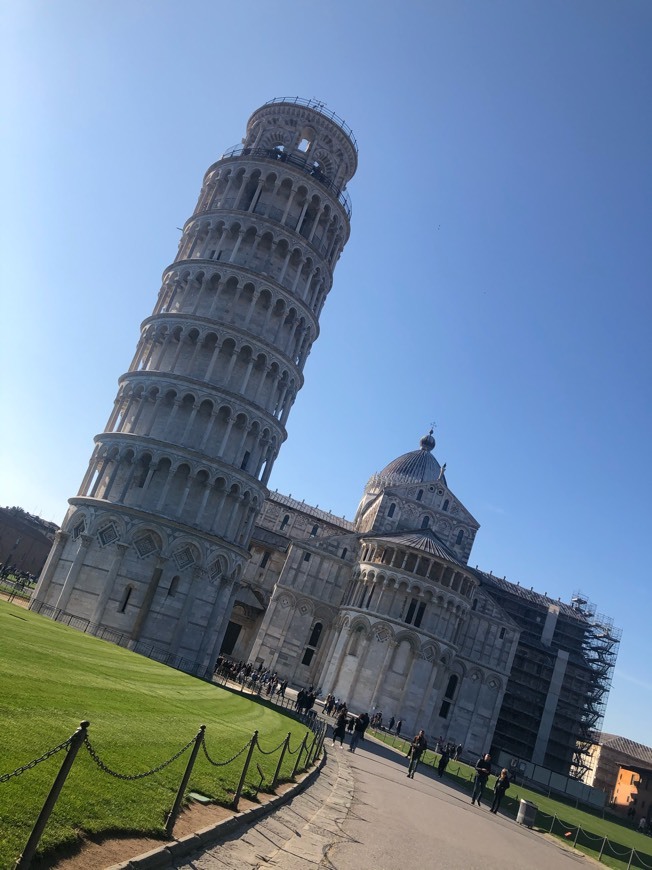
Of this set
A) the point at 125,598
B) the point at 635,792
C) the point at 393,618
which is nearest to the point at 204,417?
the point at 125,598

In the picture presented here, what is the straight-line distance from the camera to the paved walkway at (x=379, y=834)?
35.6 feet

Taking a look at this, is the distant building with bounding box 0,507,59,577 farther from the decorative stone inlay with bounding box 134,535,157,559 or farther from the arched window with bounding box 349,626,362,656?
the decorative stone inlay with bounding box 134,535,157,559

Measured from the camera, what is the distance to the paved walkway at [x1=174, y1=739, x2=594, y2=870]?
1085 centimetres

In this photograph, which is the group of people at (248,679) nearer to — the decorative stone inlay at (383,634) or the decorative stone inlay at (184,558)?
the decorative stone inlay at (184,558)

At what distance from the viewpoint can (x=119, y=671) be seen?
76.8 ft

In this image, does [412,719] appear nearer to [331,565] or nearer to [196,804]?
[331,565]

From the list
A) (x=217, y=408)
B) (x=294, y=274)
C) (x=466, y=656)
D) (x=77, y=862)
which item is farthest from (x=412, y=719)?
(x=77, y=862)

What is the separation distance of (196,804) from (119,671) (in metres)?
13.2

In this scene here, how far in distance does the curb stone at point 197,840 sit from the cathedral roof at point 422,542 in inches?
1823

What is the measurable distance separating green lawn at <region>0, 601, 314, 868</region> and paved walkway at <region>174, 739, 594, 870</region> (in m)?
1.02

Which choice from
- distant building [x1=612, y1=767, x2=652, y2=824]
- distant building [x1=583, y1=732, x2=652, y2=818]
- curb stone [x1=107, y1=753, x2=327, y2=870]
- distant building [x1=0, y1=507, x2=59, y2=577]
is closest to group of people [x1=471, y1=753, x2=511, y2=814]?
curb stone [x1=107, y1=753, x2=327, y2=870]

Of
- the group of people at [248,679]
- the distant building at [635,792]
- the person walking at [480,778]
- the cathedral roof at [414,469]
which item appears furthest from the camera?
the distant building at [635,792]

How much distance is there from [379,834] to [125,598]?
90.1 ft

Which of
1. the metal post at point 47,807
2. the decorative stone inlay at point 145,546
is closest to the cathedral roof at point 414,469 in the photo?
the decorative stone inlay at point 145,546
